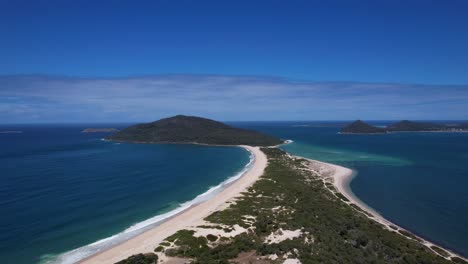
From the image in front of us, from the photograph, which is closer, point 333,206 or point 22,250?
point 22,250

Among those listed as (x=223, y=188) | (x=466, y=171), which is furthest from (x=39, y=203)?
(x=466, y=171)

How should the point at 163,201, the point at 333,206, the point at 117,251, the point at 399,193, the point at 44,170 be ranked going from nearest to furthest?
1. the point at 117,251
2. the point at 333,206
3. the point at 163,201
4. the point at 399,193
5. the point at 44,170

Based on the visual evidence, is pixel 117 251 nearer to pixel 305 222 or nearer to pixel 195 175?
pixel 305 222

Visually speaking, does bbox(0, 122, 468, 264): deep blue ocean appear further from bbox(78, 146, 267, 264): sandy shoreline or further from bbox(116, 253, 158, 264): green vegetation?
bbox(116, 253, 158, 264): green vegetation

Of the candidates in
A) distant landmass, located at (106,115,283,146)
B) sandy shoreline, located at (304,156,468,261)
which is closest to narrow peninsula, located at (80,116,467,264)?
sandy shoreline, located at (304,156,468,261)

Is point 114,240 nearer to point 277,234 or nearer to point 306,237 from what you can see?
point 277,234

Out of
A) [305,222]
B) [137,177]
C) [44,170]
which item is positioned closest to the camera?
[305,222]

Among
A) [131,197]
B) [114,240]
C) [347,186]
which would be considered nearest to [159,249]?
[114,240]
